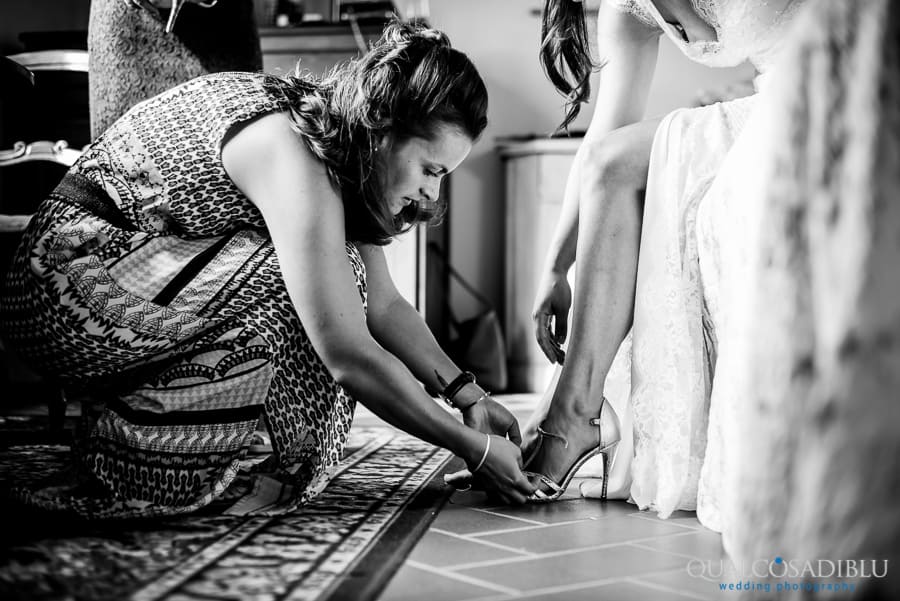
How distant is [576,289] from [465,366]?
180 centimetres

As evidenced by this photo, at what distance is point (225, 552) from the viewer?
1.01m

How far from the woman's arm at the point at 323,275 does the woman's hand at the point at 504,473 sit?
6 centimetres

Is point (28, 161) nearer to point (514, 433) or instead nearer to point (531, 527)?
point (514, 433)

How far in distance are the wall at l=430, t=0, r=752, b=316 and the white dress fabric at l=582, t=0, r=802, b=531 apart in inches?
89.8

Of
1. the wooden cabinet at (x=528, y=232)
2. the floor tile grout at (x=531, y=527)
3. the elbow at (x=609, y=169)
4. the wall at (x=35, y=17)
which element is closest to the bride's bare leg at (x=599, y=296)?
the elbow at (x=609, y=169)

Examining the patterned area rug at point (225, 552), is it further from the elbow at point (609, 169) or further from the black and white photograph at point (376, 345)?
the elbow at point (609, 169)

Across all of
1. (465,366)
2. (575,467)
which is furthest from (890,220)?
(465,366)

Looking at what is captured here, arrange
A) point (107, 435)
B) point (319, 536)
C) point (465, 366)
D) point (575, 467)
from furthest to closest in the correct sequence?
1. point (465, 366)
2. point (575, 467)
3. point (107, 435)
4. point (319, 536)

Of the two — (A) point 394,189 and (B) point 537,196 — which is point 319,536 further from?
(B) point 537,196

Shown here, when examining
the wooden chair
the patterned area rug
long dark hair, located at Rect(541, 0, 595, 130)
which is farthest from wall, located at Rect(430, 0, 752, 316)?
the patterned area rug

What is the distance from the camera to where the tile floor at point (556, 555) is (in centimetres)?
90

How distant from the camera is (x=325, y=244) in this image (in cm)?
114

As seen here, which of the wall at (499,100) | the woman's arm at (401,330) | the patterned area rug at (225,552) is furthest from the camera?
the wall at (499,100)

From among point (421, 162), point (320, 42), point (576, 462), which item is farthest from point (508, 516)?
point (320, 42)
